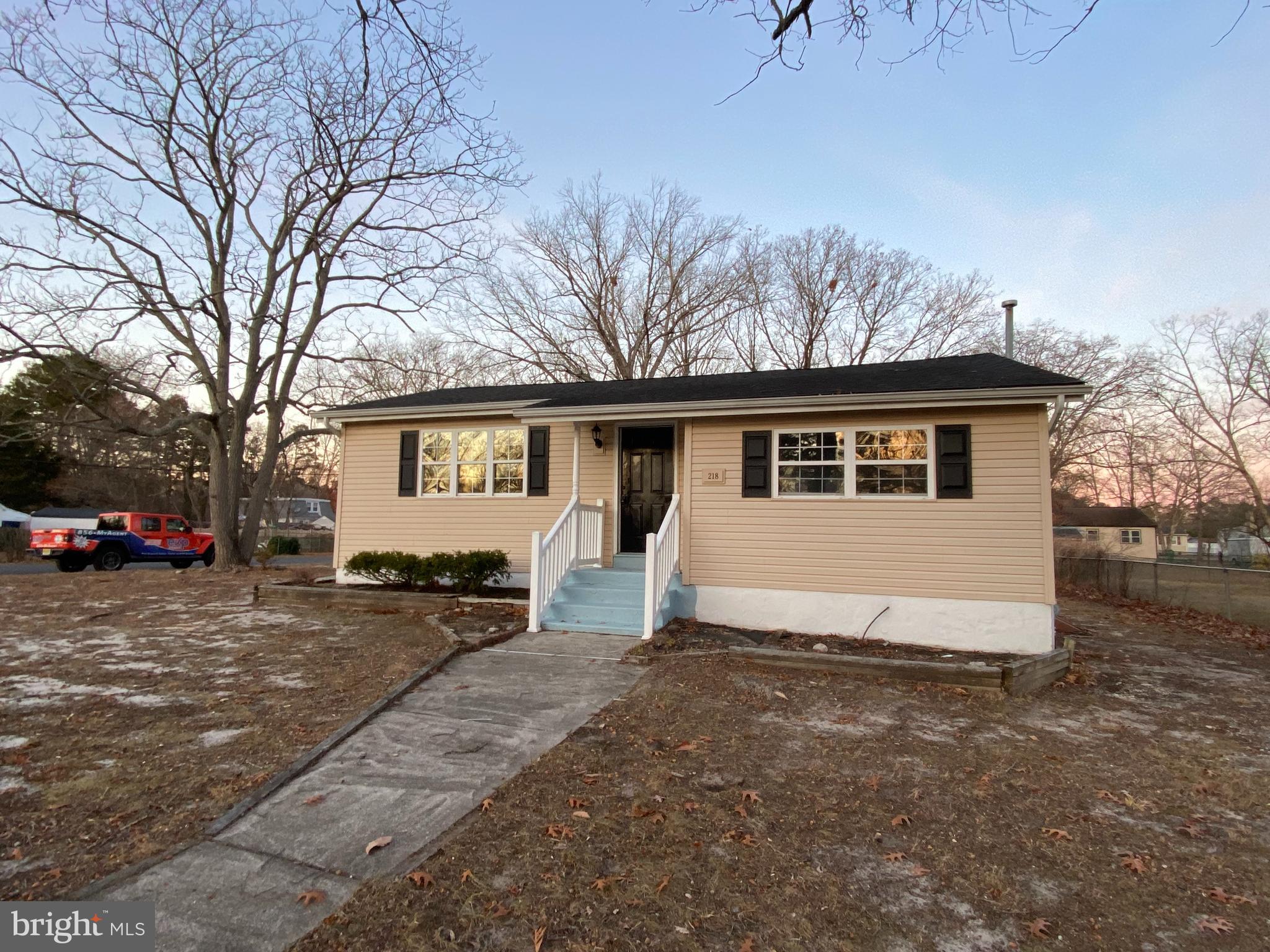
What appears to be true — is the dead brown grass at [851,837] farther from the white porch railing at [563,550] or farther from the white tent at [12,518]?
the white tent at [12,518]

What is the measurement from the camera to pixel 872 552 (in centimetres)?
783

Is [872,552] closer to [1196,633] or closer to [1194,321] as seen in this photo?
[1196,633]

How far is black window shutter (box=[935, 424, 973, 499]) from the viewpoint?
24.8 feet

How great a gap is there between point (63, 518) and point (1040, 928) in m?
41.4

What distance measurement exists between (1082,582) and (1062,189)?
40.7 feet

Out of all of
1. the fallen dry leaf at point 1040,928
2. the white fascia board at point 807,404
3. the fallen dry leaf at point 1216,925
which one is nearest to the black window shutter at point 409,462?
the white fascia board at point 807,404

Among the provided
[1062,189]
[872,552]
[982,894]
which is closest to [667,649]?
[872,552]

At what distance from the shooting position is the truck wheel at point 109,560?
17.0 m

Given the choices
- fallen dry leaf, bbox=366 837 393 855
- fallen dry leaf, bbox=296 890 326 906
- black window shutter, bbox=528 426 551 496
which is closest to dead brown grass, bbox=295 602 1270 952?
fallen dry leaf, bbox=296 890 326 906

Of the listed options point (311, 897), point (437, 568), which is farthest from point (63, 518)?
point (311, 897)

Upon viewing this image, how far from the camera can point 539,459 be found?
1008cm

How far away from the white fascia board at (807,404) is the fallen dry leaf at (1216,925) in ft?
18.0

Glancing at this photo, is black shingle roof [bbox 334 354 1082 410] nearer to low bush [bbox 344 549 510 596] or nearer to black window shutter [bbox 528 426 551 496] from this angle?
black window shutter [bbox 528 426 551 496]

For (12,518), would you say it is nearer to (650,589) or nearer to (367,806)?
(650,589)
